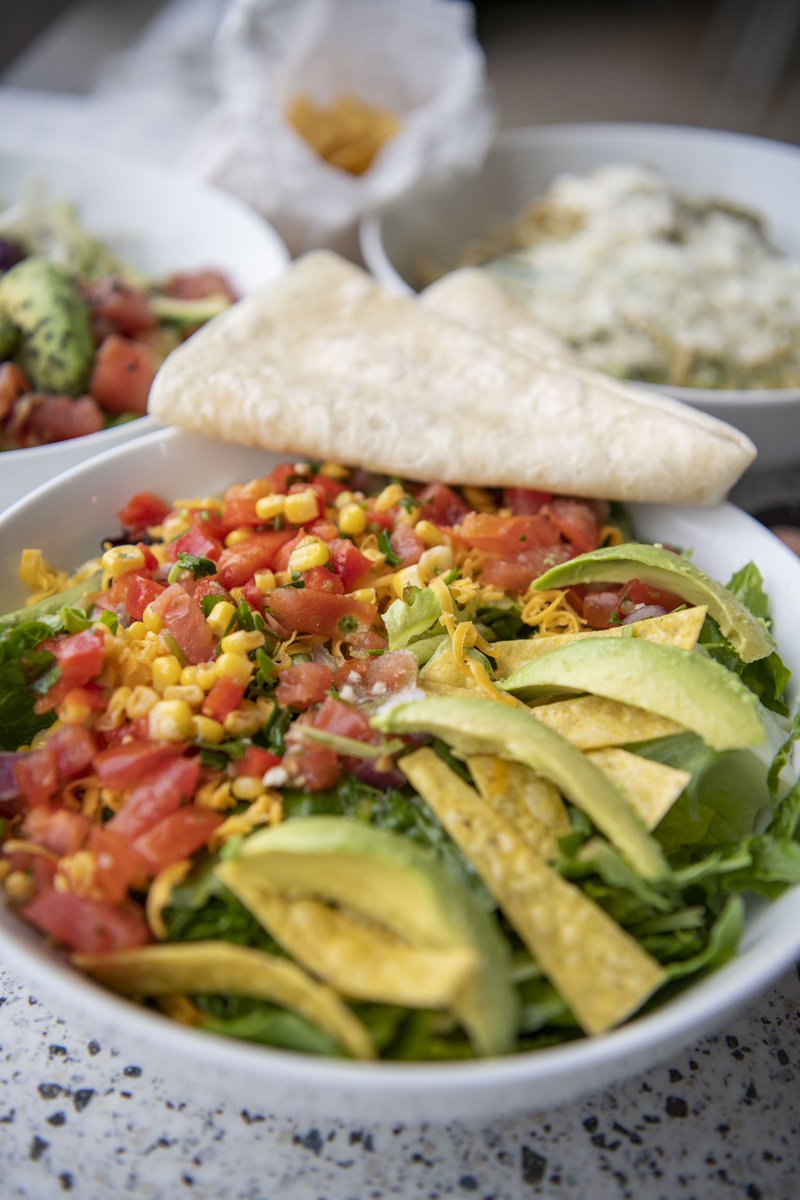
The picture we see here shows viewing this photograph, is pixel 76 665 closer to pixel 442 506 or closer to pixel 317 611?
pixel 317 611

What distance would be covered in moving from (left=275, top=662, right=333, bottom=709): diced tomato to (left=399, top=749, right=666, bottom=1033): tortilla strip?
14.9 inches

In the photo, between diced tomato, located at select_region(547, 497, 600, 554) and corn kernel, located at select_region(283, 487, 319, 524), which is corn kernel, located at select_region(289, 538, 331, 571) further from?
diced tomato, located at select_region(547, 497, 600, 554)

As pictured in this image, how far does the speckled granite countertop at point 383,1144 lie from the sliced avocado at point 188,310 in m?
2.78

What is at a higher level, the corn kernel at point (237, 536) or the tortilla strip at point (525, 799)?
the tortilla strip at point (525, 799)

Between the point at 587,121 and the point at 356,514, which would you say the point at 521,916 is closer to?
the point at 356,514

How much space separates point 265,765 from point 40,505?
3.69 ft

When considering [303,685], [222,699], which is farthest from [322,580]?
[222,699]

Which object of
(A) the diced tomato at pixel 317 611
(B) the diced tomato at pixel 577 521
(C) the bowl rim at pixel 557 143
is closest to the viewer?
(A) the diced tomato at pixel 317 611

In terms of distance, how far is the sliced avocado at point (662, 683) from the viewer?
6.56 feet

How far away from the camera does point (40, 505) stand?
2.69m

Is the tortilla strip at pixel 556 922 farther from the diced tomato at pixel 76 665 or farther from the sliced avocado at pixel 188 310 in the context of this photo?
the sliced avocado at pixel 188 310

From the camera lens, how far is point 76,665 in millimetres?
2201

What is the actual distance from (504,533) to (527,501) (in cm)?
21

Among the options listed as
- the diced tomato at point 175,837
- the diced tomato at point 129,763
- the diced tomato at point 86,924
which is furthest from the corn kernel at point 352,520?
the diced tomato at point 86,924
